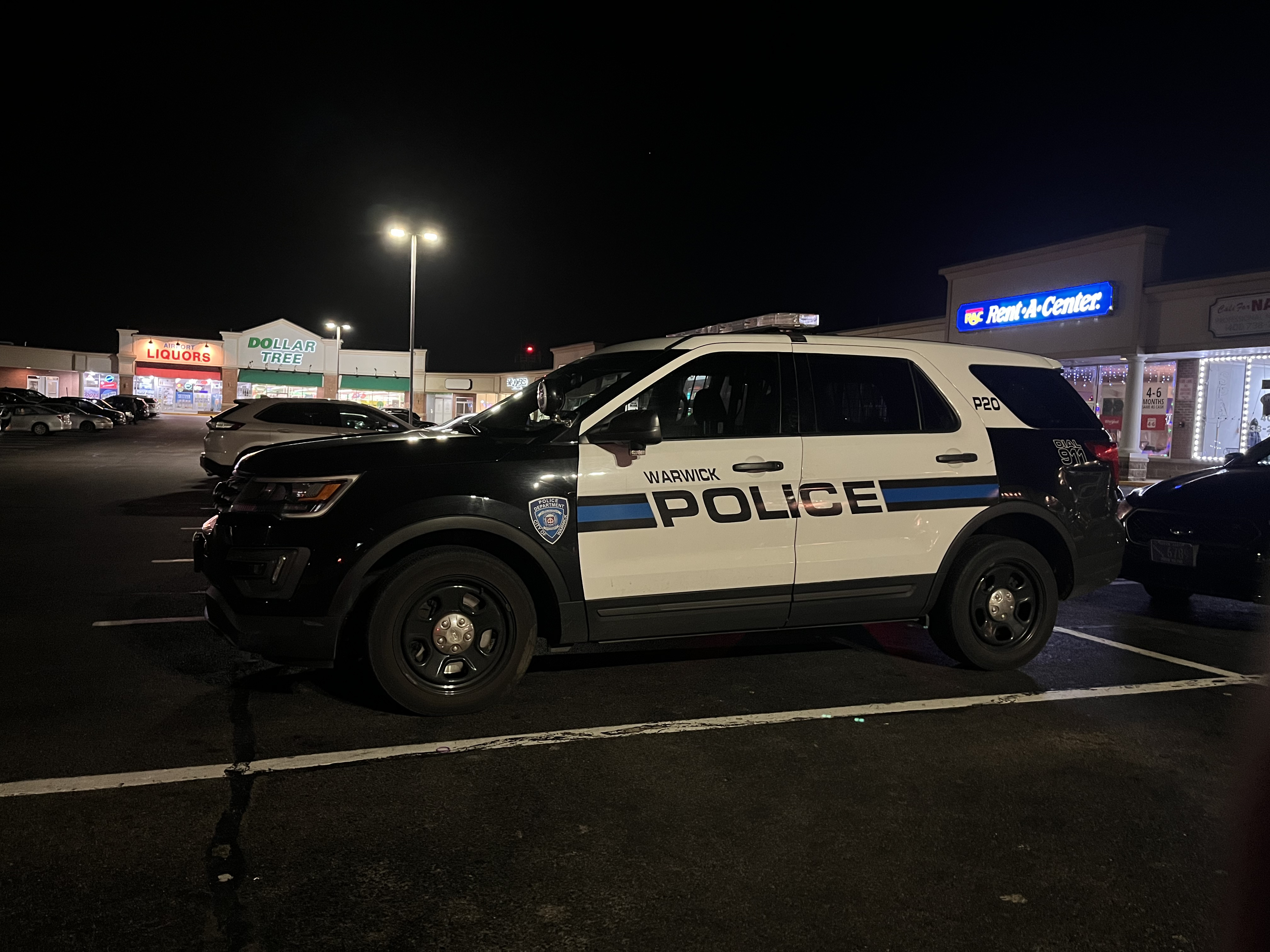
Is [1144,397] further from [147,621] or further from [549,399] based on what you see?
[147,621]

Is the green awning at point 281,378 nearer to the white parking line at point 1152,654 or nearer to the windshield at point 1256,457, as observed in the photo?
the windshield at point 1256,457

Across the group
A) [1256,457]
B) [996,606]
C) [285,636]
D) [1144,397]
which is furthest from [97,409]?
[1256,457]

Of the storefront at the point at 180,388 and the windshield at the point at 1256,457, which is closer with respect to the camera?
the windshield at the point at 1256,457

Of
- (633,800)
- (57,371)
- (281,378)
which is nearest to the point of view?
(633,800)

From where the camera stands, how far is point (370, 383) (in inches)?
2190

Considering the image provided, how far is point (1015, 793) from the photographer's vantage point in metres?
3.72

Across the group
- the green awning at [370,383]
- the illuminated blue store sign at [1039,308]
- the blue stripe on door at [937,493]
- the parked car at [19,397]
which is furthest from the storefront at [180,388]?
the blue stripe on door at [937,493]

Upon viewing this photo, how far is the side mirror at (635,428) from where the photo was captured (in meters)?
4.44

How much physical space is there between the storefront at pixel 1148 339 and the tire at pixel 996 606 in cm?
1360

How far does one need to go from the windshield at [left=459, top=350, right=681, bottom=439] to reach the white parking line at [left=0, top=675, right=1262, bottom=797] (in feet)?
4.94

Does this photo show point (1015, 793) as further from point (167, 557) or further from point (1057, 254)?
point (1057, 254)

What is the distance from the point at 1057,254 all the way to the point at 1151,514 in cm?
1762

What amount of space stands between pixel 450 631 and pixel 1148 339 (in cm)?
2125

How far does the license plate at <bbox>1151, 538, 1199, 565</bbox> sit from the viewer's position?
275 inches
